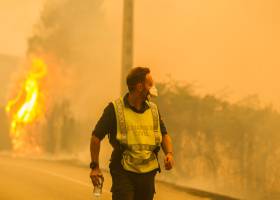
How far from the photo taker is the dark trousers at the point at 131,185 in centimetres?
489

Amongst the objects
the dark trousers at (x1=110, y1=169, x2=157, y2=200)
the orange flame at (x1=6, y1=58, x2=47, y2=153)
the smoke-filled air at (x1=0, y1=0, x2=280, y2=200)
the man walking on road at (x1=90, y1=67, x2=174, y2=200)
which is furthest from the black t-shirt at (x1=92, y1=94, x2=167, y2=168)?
the orange flame at (x1=6, y1=58, x2=47, y2=153)

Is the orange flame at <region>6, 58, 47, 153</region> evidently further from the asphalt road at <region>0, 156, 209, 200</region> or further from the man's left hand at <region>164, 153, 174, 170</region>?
the man's left hand at <region>164, 153, 174, 170</region>

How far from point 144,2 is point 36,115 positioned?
9.17 m

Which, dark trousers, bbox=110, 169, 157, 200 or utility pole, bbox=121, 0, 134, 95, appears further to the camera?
utility pole, bbox=121, 0, 134, 95

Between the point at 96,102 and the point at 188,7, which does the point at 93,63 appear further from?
the point at 188,7

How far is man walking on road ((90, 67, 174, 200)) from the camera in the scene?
494cm

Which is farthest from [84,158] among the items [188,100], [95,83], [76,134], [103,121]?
[103,121]

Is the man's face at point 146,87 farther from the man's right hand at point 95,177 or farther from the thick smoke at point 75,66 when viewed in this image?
the thick smoke at point 75,66

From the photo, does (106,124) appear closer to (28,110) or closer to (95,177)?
(95,177)

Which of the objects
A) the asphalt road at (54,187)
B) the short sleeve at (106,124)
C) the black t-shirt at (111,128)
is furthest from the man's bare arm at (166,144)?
the asphalt road at (54,187)

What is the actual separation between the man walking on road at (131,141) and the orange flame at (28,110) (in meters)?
29.1

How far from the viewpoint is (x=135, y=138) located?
4.96 meters

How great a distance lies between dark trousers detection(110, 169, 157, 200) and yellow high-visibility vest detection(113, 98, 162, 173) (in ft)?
0.17

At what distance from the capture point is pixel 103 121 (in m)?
4.97
